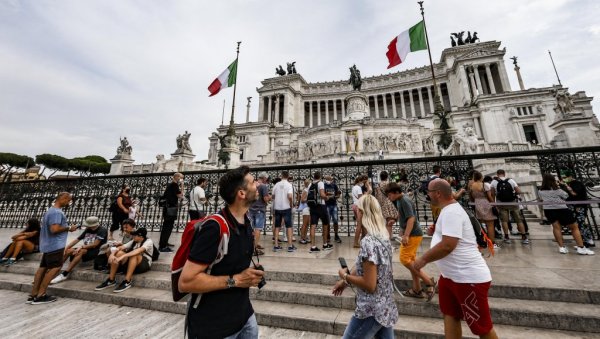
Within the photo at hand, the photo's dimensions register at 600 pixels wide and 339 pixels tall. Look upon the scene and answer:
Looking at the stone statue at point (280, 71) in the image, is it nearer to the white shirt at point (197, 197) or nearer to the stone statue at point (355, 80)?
the stone statue at point (355, 80)

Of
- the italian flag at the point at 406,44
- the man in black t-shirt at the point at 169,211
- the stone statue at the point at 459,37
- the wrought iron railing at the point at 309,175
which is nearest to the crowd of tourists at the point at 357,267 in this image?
the man in black t-shirt at the point at 169,211

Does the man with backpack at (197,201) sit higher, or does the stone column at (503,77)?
the stone column at (503,77)

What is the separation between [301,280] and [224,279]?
2755 millimetres

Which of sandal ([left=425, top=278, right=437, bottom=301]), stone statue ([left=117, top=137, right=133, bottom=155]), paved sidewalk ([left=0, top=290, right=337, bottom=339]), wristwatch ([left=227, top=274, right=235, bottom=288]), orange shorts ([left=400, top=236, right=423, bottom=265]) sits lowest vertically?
paved sidewalk ([left=0, top=290, right=337, bottom=339])

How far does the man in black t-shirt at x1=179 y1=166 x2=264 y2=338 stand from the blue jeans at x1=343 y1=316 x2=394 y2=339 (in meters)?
0.86

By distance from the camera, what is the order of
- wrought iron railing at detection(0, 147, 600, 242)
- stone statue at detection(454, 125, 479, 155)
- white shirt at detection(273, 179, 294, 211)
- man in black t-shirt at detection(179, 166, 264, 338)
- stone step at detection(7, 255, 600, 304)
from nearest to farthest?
man in black t-shirt at detection(179, 166, 264, 338) → stone step at detection(7, 255, 600, 304) → white shirt at detection(273, 179, 294, 211) → wrought iron railing at detection(0, 147, 600, 242) → stone statue at detection(454, 125, 479, 155)

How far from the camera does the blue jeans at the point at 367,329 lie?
2.00 metres

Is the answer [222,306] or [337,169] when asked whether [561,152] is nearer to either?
[337,169]

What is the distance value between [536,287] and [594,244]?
438 cm

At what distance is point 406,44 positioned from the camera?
45.9ft

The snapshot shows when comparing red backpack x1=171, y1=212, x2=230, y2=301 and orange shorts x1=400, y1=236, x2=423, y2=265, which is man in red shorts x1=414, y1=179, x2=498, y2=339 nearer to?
orange shorts x1=400, y1=236, x2=423, y2=265

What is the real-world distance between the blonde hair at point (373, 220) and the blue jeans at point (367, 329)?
2.29 ft

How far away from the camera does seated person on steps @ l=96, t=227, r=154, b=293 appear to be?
4334 mm

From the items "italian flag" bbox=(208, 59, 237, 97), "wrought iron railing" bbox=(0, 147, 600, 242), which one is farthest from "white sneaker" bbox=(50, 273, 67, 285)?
"italian flag" bbox=(208, 59, 237, 97)
